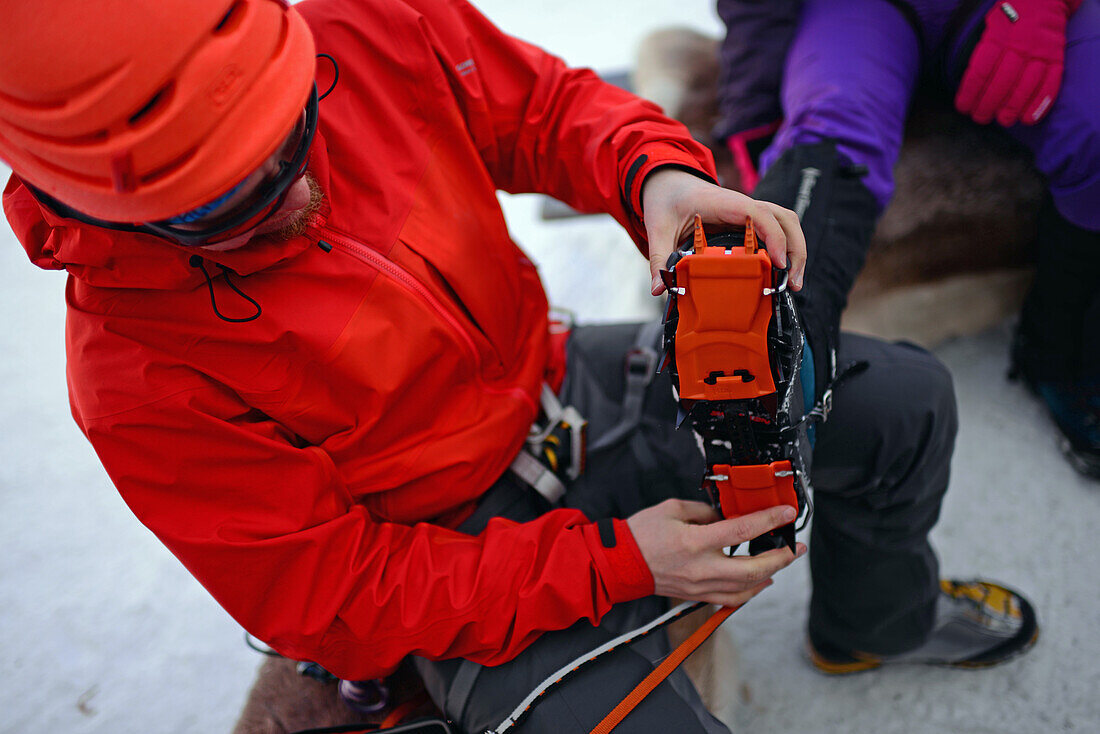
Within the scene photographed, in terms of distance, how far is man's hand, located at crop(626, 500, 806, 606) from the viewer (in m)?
0.85

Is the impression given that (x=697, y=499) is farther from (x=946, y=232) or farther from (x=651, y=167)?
(x=946, y=232)

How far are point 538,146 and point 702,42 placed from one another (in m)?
1.19

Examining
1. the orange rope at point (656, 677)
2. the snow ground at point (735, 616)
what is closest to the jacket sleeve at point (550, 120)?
the orange rope at point (656, 677)

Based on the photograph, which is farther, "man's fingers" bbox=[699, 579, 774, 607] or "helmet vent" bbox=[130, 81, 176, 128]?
"man's fingers" bbox=[699, 579, 774, 607]

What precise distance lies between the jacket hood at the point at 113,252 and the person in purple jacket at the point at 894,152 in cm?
72

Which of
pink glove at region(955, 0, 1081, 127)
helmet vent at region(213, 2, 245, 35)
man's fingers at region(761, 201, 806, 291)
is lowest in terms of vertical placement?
man's fingers at region(761, 201, 806, 291)

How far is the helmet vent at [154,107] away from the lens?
659mm

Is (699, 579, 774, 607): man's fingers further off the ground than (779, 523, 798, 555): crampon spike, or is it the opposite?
(779, 523, 798, 555): crampon spike

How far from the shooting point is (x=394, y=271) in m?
0.89

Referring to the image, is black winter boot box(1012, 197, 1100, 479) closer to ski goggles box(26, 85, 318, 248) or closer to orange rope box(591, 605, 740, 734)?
orange rope box(591, 605, 740, 734)

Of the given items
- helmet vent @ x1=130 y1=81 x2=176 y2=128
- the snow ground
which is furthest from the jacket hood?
the snow ground

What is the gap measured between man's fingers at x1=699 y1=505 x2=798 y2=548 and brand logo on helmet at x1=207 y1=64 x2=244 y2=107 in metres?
0.70

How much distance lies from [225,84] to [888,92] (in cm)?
122

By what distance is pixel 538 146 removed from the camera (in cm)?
108
